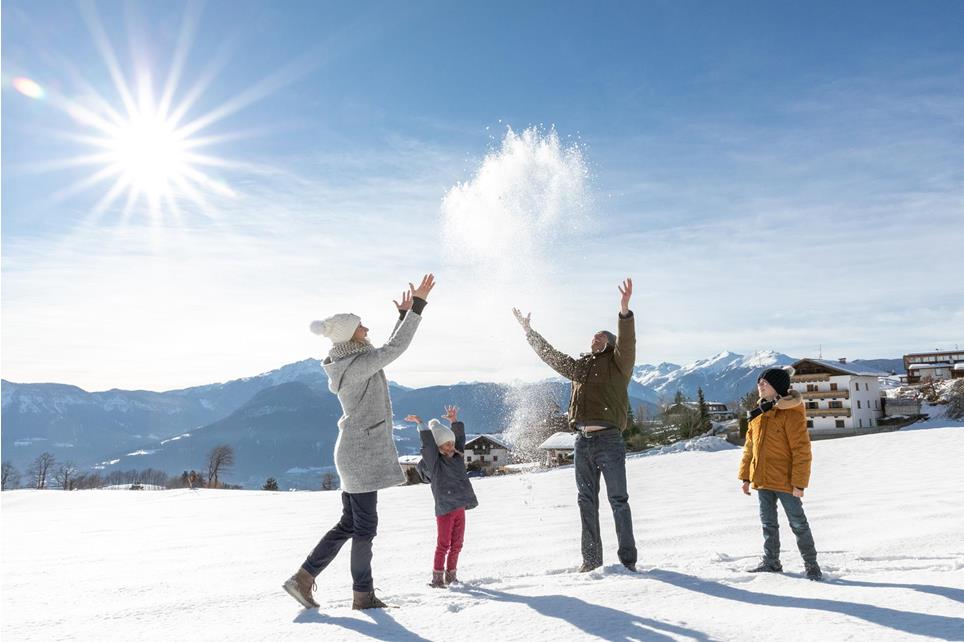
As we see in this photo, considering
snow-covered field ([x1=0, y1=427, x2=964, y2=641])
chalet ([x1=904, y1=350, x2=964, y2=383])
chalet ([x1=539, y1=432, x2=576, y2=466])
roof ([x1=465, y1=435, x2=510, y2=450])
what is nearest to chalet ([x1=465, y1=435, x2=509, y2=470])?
roof ([x1=465, y1=435, x2=510, y2=450])

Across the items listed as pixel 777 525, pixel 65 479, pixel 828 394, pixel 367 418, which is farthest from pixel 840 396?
pixel 65 479

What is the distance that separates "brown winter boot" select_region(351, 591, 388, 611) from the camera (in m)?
4.97

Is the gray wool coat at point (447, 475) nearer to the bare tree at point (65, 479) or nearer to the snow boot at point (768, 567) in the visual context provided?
the snow boot at point (768, 567)

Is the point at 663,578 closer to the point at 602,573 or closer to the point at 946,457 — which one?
the point at 602,573

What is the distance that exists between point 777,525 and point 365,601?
3.58m

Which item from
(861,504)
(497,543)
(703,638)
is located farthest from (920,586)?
(861,504)

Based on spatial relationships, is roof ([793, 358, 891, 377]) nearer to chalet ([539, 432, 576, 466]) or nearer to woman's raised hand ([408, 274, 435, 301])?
chalet ([539, 432, 576, 466])

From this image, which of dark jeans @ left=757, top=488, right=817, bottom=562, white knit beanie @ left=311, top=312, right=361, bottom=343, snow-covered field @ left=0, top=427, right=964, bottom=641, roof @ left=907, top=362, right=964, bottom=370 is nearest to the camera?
snow-covered field @ left=0, top=427, right=964, bottom=641

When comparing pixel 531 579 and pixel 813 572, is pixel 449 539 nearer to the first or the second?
pixel 531 579

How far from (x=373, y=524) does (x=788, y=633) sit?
3.13 metres

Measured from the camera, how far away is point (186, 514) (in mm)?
15164

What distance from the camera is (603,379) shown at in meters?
6.26

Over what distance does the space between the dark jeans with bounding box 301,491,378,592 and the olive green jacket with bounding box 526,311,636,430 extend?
2245 millimetres

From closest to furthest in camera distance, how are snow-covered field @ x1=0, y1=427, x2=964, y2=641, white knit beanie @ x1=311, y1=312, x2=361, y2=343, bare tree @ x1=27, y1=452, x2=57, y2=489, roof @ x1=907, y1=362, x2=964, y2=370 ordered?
snow-covered field @ x1=0, y1=427, x2=964, y2=641 < white knit beanie @ x1=311, y1=312, x2=361, y2=343 < bare tree @ x1=27, y1=452, x2=57, y2=489 < roof @ x1=907, y1=362, x2=964, y2=370
